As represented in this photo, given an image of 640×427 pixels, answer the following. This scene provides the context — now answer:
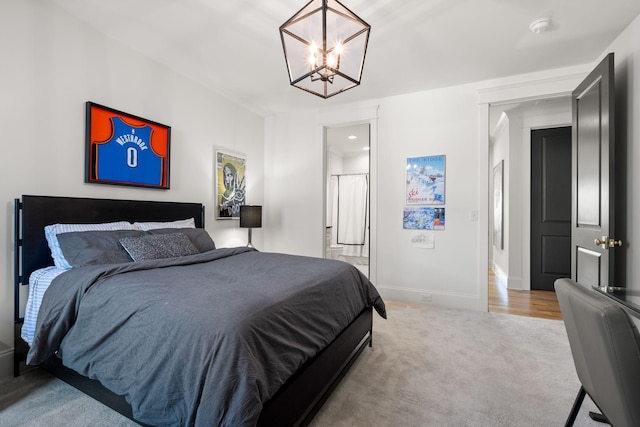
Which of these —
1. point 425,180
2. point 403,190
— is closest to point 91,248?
point 403,190

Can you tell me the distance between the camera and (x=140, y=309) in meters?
1.40

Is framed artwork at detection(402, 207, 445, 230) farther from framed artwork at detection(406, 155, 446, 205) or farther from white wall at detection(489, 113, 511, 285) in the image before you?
white wall at detection(489, 113, 511, 285)

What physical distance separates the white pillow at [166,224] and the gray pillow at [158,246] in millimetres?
313

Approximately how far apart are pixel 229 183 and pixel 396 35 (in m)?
2.61

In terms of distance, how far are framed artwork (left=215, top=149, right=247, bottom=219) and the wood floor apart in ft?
11.5

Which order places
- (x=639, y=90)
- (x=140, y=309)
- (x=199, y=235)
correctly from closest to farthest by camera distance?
(x=140, y=309), (x=639, y=90), (x=199, y=235)

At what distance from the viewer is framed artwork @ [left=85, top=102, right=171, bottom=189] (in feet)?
8.36

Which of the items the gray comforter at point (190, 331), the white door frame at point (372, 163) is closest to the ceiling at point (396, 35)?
the white door frame at point (372, 163)

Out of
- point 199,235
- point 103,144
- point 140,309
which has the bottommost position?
point 140,309

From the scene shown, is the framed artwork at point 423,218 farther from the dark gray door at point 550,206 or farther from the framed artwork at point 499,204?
the framed artwork at point 499,204

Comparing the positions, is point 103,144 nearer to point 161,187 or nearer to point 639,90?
point 161,187

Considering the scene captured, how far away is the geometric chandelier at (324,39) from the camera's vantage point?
1699 millimetres

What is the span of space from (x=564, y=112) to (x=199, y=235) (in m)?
5.10

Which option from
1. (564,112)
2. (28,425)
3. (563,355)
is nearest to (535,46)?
(564,112)
